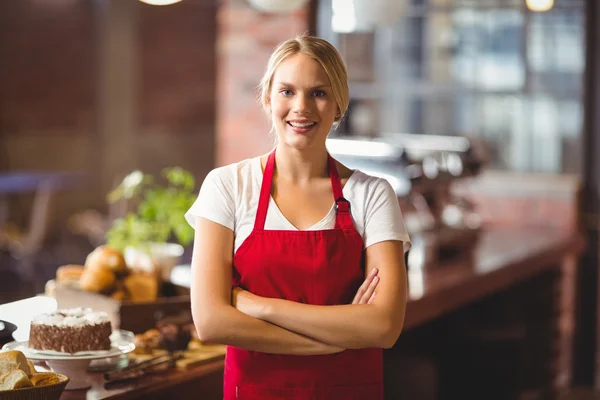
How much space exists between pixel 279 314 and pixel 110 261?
1053 millimetres

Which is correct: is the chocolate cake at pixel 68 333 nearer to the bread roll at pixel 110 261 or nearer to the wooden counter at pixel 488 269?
the bread roll at pixel 110 261

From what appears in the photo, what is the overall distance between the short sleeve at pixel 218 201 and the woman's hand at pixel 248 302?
15 cm

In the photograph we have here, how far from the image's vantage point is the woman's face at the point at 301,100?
2.13 meters

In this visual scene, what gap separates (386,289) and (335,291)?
119 mm

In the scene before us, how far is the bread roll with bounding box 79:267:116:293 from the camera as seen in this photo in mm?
2930

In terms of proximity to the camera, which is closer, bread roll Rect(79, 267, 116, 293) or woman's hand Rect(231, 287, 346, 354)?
woman's hand Rect(231, 287, 346, 354)

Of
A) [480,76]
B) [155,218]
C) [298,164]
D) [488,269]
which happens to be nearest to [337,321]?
[298,164]

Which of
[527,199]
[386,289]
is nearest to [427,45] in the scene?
[527,199]

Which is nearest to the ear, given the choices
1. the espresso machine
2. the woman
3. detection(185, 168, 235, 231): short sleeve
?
the woman

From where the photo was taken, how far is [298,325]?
2109 millimetres

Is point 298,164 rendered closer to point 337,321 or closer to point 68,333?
point 337,321

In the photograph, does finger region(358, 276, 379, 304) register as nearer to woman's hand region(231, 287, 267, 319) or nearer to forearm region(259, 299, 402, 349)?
forearm region(259, 299, 402, 349)

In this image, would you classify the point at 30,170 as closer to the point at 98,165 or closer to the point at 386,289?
the point at 98,165

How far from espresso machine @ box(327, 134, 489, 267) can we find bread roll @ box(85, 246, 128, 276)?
1.63 m
